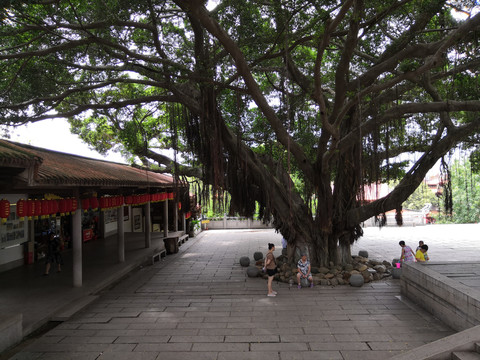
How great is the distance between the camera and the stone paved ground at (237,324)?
444 centimetres

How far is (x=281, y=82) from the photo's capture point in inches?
269

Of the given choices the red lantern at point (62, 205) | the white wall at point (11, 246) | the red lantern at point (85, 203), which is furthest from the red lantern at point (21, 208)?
the white wall at point (11, 246)

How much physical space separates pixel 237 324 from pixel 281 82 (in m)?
4.87

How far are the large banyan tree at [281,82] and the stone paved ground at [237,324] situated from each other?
2.26 meters

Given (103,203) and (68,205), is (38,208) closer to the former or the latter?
(68,205)

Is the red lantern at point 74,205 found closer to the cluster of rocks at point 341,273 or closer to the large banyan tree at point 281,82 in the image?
the large banyan tree at point 281,82

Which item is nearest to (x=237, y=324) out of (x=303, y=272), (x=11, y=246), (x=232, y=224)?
(x=303, y=272)

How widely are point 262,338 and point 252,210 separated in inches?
182

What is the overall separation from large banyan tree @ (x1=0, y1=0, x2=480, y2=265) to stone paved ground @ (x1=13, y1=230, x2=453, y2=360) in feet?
7.40

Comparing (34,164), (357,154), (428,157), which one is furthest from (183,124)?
(428,157)

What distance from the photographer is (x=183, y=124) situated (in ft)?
26.0

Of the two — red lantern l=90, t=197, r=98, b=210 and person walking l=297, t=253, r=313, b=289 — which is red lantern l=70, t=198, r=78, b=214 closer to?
red lantern l=90, t=197, r=98, b=210

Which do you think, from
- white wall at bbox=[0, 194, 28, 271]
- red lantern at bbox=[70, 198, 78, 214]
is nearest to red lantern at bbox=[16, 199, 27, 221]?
red lantern at bbox=[70, 198, 78, 214]

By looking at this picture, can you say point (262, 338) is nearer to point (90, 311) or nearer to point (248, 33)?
point (90, 311)
